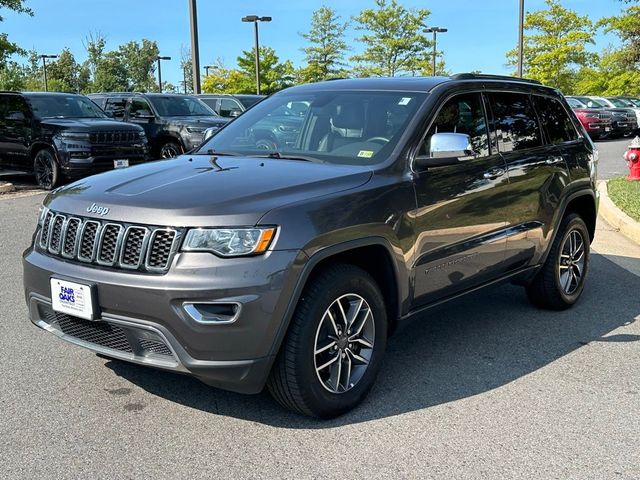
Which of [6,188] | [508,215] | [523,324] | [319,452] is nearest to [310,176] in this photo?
[319,452]

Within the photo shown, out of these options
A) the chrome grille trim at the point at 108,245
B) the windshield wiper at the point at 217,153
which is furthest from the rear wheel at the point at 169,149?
the chrome grille trim at the point at 108,245

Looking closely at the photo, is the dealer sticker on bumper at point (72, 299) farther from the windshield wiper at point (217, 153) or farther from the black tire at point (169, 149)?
the black tire at point (169, 149)

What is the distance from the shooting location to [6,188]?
12.5 meters

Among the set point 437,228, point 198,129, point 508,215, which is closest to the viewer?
point 437,228

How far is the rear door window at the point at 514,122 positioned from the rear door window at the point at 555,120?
14 cm

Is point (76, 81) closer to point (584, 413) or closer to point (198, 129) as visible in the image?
point (198, 129)

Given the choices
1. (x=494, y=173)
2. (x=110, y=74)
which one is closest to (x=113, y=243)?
(x=494, y=173)

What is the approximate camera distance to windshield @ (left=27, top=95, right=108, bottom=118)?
42.3ft

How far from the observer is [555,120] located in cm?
561

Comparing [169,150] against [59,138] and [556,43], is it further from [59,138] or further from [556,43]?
[556,43]

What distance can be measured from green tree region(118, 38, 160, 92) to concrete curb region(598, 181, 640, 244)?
212 feet

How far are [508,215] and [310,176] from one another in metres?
1.72

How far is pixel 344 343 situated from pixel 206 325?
83 centimetres

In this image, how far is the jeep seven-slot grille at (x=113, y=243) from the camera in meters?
3.15
